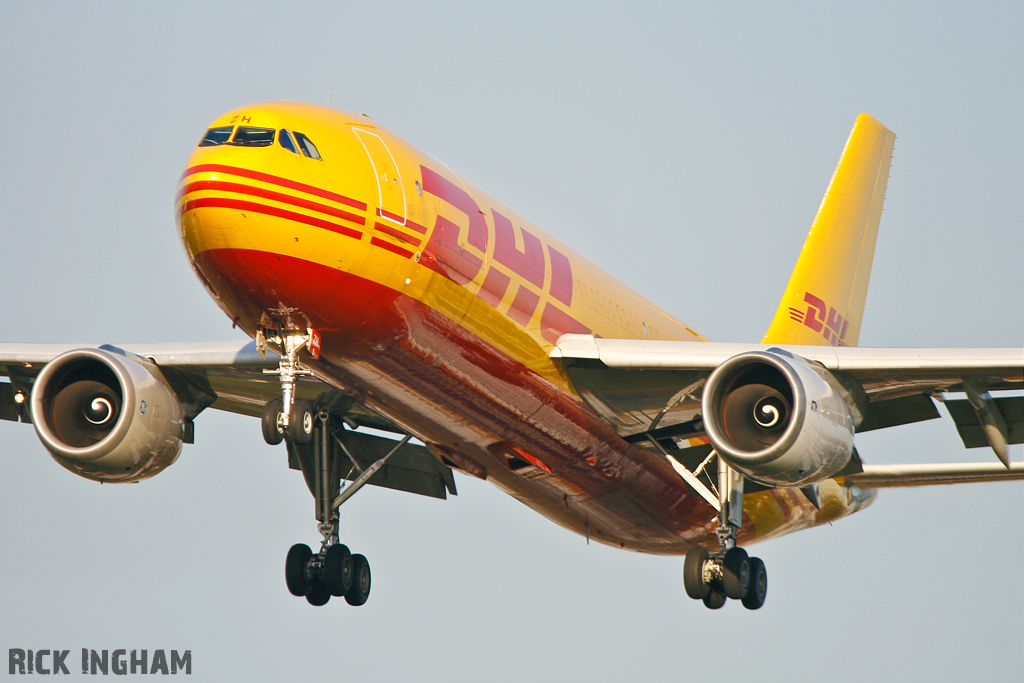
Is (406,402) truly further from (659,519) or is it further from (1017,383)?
(1017,383)

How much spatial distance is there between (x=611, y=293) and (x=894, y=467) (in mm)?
5703

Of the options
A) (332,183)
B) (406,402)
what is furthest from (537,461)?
(332,183)

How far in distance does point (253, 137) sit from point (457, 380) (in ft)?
14.5

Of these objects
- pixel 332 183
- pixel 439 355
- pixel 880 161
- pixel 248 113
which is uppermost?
pixel 880 161

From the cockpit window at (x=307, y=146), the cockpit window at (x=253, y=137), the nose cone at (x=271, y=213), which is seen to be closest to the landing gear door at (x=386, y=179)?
the nose cone at (x=271, y=213)

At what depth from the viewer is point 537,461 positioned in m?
20.9

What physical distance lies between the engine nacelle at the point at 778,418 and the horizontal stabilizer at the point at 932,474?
12.3 ft

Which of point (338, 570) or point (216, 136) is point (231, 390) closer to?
point (338, 570)

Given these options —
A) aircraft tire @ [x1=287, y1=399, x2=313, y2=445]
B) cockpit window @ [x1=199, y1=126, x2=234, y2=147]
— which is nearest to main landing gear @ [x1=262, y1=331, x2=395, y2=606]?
aircraft tire @ [x1=287, y1=399, x2=313, y2=445]

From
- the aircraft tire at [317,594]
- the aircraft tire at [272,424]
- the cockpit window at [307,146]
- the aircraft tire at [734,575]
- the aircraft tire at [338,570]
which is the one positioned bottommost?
the aircraft tire at [734,575]

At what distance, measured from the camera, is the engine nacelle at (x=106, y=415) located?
21.0m

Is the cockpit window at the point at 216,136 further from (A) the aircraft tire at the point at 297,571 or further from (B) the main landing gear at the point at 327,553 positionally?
(A) the aircraft tire at the point at 297,571

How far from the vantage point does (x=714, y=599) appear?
21.9m

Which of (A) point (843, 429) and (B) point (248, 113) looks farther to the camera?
(A) point (843, 429)
